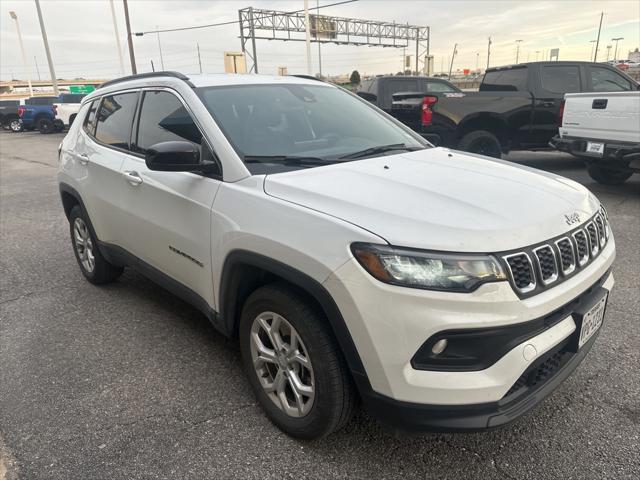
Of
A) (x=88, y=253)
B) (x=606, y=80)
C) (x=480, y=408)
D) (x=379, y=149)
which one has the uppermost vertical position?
(x=606, y=80)

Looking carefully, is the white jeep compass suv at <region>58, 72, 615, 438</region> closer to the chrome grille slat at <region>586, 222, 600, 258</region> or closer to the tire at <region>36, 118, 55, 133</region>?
the chrome grille slat at <region>586, 222, 600, 258</region>

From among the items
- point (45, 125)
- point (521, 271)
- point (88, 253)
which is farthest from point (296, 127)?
point (45, 125)

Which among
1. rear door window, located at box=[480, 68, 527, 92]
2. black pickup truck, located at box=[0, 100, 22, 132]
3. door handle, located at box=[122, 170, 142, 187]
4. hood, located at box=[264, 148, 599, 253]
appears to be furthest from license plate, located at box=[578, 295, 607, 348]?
black pickup truck, located at box=[0, 100, 22, 132]

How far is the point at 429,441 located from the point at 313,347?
2.78 feet

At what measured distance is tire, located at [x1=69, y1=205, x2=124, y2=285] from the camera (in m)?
4.27

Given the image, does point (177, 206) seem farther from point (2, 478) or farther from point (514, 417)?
point (514, 417)

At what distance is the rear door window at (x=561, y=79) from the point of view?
9250 millimetres

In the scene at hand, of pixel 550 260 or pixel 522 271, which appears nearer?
pixel 522 271

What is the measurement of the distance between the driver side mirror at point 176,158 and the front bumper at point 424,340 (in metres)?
1.09

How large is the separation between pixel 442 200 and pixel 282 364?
1092mm

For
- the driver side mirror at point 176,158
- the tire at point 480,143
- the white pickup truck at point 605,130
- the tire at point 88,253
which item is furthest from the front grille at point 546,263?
the tire at point 480,143

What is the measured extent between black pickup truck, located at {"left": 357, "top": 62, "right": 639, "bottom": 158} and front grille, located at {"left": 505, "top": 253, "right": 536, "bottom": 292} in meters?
7.28

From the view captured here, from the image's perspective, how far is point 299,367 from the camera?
7.72 feet

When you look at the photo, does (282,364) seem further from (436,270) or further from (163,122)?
(163,122)
